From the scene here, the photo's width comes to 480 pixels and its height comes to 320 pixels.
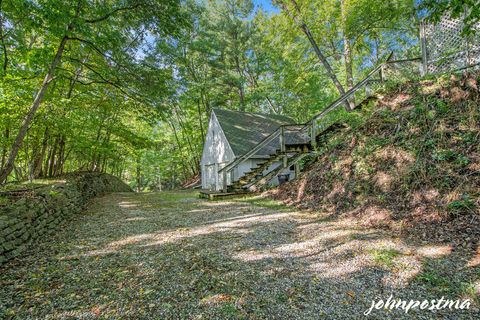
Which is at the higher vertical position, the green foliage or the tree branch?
the tree branch

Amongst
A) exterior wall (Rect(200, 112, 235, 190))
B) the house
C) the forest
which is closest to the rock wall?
the forest

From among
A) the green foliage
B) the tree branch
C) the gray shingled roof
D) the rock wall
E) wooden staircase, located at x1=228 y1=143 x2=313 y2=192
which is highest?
the tree branch

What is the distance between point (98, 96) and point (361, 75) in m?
21.0

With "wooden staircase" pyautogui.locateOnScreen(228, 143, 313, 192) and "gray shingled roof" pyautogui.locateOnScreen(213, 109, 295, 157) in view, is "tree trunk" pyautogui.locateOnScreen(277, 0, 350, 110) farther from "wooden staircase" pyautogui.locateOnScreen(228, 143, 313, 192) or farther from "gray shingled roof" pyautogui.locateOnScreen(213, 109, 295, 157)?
"gray shingled roof" pyautogui.locateOnScreen(213, 109, 295, 157)

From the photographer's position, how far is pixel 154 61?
773 centimetres

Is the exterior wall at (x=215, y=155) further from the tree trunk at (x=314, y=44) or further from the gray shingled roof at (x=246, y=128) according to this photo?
the tree trunk at (x=314, y=44)

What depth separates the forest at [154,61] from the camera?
602 centimetres

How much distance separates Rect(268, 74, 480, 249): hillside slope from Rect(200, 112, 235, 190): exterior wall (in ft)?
21.9

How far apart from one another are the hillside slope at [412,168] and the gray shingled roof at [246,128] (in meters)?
6.17

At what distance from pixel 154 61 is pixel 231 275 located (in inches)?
283

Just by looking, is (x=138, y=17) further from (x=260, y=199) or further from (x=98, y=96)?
(x=260, y=199)

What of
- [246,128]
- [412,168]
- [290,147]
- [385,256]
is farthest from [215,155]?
[385,256]

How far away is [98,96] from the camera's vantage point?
36.3 ft

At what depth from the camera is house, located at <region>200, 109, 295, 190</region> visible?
1331cm
